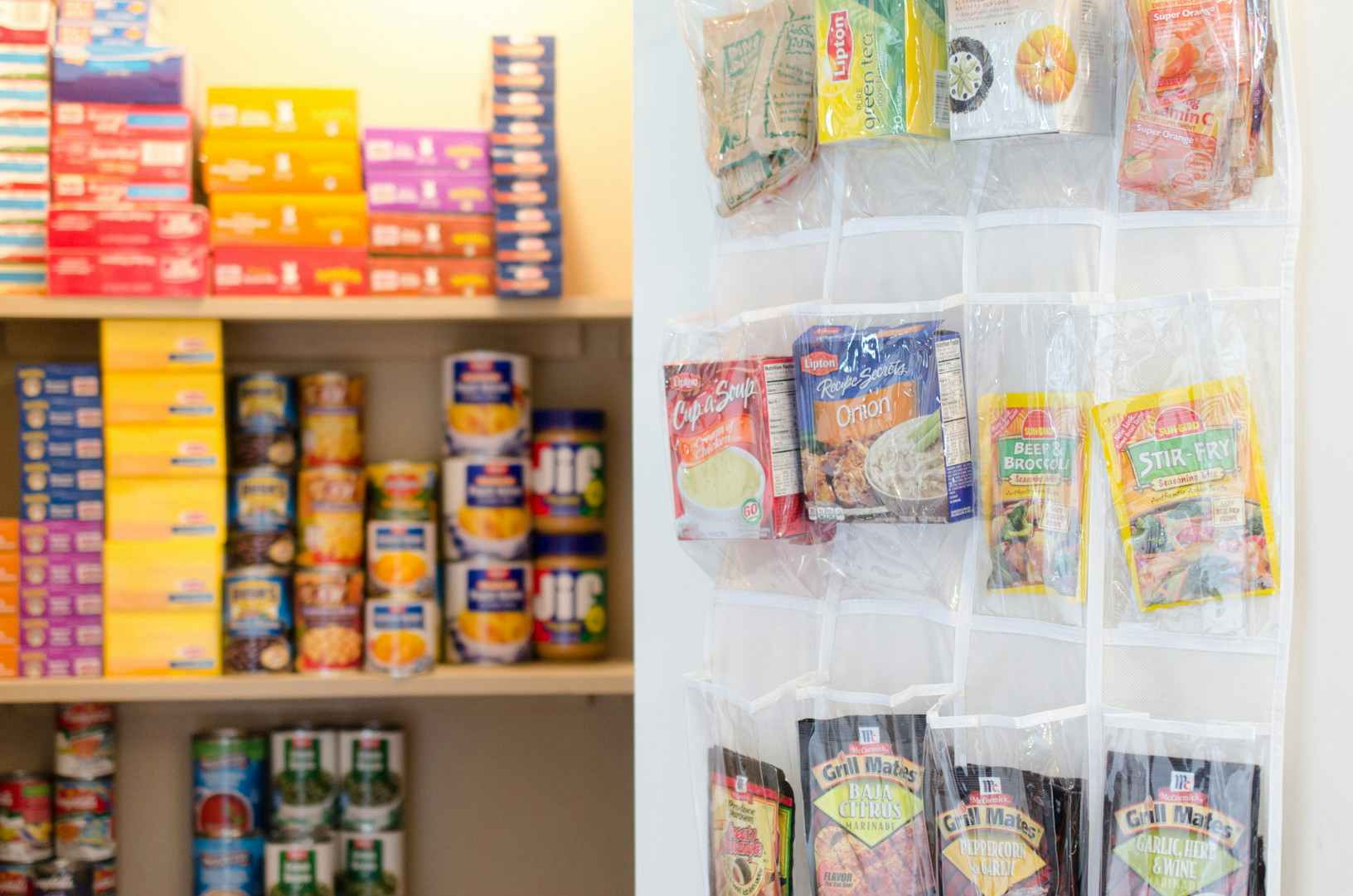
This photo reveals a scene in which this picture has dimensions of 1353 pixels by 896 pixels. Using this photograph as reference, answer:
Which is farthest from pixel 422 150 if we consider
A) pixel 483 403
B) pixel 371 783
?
pixel 371 783

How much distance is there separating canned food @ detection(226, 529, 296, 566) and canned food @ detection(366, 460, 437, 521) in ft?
0.57

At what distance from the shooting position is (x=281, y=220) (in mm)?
2078

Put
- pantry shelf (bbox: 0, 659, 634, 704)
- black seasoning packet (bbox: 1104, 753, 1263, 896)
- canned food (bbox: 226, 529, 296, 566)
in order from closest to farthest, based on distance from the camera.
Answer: black seasoning packet (bbox: 1104, 753, 1263, 896), pantry shelf (bbox: 0, 659, 634, 704), canned food (bbox: 226, 529, 296, 566)

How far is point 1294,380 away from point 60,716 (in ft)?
6.94

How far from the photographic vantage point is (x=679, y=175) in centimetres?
111

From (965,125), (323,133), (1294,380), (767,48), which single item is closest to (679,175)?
(767,48)

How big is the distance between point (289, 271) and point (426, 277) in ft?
0.76

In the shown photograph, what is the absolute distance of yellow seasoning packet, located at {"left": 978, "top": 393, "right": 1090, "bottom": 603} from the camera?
2.78 feet

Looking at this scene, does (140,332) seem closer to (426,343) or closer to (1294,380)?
(426,343)

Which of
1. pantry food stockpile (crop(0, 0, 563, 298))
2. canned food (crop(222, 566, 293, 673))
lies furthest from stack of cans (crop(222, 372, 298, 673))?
pantry food stockpile (crop(0, 0, 563, 298))

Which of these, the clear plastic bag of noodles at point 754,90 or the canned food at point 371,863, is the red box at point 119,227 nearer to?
the canned food at point 371,863

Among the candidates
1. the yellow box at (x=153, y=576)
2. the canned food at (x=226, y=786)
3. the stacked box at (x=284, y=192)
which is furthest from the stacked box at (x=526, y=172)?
the canned food at (x=226, y=786)

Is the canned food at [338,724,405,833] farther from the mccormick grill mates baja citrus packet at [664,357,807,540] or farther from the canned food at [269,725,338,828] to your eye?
the mccormick grill mates baja citrus packet at [664,357,807,540]

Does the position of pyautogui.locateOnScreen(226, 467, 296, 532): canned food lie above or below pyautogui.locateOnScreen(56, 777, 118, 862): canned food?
above
